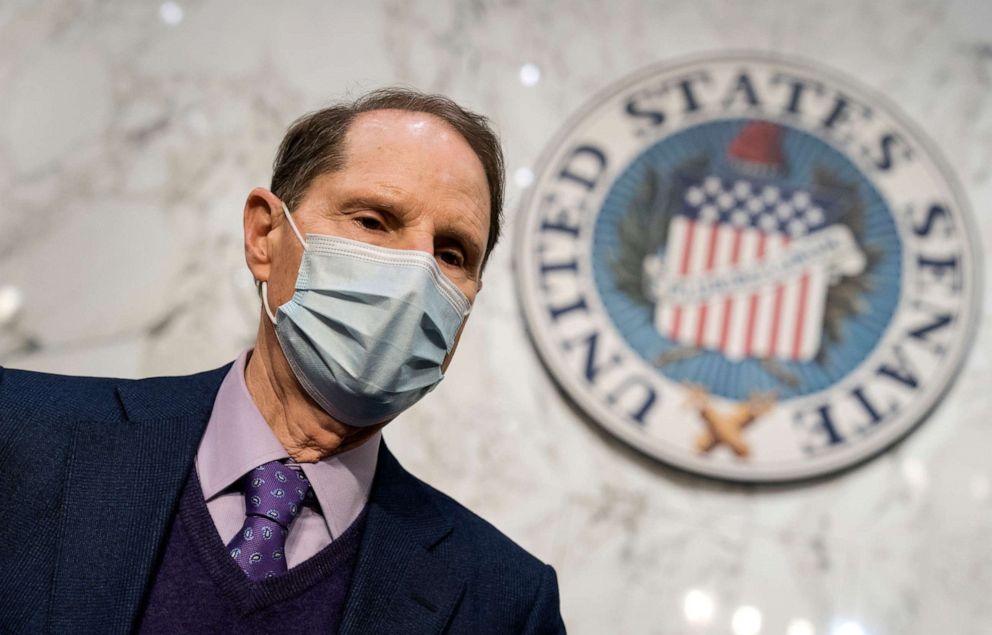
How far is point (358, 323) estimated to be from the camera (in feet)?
4.52

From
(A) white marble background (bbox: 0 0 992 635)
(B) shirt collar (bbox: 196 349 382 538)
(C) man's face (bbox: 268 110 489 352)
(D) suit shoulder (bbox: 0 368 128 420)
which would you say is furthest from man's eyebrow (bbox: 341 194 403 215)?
(A) white marble background (bbox: 0 0 992 635)

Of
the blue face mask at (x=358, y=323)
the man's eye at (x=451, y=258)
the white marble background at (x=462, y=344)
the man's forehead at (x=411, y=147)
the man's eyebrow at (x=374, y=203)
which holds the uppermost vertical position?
the man's forehead at (x=411, y=147)

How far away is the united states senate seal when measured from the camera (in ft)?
8.29

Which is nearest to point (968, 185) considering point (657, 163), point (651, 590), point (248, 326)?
point (657, 163)

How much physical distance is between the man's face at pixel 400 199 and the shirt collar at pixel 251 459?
143 millimetres

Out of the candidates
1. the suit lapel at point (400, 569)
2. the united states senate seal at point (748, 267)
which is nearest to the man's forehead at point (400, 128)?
the suit lapel at point (400, 569)

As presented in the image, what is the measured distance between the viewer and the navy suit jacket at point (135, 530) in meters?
1.18

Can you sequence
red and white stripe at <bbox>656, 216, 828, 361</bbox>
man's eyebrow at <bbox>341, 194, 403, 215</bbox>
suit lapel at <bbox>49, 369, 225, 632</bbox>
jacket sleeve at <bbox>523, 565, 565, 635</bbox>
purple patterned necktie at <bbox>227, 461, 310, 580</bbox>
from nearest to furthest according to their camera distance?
suit lapel at <bbox>49, 369, 225, 632</bbox>
purple patterned necktie at <bbox>227, 461, 310, 580</bbox>
man's eyebrow at <bbox>341, 194, 403, 215</bbox>
jacket sleeve at <bbox>523, 565, 565, 635</bbox>
red and white stripe at <bbox>656, 216, 828, 361</bbox>

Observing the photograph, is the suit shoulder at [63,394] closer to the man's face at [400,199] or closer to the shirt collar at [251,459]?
the shirt collar at [251,459]

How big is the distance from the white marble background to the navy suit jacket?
37.3 inches

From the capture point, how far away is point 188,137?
259 centimetres

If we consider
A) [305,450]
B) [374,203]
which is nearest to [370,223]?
[374,203]

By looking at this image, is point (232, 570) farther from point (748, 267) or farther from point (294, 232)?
point (748, 267)

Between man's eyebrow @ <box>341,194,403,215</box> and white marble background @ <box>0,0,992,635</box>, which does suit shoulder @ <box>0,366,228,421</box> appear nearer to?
man's eyebrow @ <box>341,194,403,215</box>
